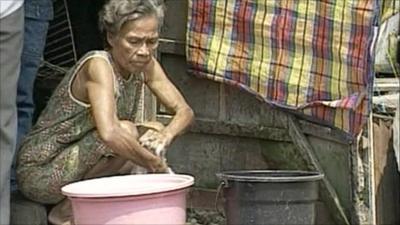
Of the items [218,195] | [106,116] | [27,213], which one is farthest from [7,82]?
[218,195]

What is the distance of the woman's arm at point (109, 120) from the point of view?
353cm

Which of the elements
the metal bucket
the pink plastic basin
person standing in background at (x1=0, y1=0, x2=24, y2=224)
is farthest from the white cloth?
the metal bucket

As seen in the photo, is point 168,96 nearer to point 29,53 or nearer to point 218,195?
point 218,195

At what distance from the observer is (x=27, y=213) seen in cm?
390

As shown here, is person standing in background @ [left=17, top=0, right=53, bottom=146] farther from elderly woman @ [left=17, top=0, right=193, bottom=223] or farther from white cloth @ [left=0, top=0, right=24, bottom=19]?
white cloth @ [left=0, top=0, right=24, bottom=19]

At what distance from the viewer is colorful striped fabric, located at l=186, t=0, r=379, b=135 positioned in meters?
3.81

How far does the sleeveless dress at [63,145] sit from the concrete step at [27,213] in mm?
46

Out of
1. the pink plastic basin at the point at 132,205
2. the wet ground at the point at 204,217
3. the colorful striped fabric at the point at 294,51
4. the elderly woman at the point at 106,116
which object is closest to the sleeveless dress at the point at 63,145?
the elderly woman at the point at 106,116

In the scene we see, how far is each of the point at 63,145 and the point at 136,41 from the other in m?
0.57

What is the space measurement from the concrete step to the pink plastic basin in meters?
0.59

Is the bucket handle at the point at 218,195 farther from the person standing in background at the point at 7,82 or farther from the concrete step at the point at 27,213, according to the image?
the person standing in background at the point at 7,82

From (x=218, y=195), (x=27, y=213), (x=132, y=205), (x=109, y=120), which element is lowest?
(x=27, y=213)

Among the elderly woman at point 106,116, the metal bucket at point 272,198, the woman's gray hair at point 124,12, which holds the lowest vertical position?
the metal bucket at point 272,198

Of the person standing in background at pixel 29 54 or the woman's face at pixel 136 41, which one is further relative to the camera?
the person standing in background at pixel 29 54
